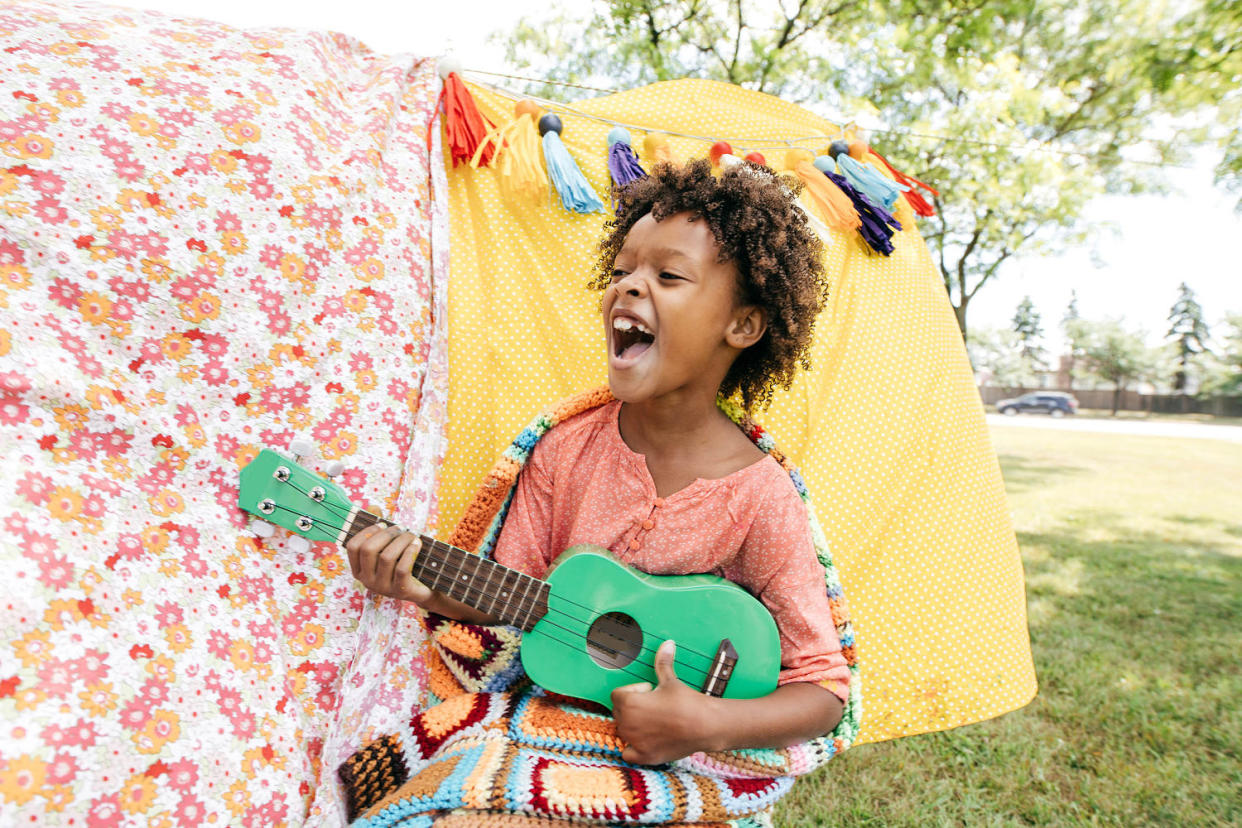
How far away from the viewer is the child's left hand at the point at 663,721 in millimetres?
1392

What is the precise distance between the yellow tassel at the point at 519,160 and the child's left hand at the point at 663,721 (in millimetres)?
1436

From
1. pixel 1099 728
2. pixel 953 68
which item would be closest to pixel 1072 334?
pixel 953 68

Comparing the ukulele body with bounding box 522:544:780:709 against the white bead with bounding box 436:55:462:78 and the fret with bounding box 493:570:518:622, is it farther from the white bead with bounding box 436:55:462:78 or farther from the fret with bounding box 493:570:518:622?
the white bead with bounding box 436:55:462:78

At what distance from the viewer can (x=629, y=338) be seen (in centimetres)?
159

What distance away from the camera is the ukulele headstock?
153 centimetres

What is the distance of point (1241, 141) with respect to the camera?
7219 millimetres

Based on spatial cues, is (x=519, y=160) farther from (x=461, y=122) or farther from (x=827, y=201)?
(x=827, y=201)

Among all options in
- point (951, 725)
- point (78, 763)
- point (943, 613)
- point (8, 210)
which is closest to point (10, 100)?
point (8, 210)

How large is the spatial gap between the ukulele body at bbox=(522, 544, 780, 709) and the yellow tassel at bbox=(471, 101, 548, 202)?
1.18m

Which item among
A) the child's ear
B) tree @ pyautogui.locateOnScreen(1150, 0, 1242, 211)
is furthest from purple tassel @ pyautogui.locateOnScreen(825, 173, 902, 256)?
tree @ pyautogui.locateOnScreen(1150, 0, 1242, 211)

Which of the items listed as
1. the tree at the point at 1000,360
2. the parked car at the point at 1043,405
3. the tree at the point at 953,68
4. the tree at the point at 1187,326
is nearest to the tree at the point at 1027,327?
the tree at the point at 1000,360

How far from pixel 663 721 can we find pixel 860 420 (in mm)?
1230

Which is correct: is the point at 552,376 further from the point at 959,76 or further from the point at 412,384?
the point at 959,76

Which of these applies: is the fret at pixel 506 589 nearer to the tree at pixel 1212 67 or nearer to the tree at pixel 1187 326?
the tree at pixel 1212 67
